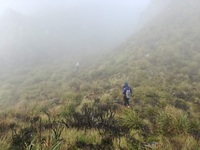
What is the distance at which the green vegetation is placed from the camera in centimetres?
718

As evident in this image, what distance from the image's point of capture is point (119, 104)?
1216 cm

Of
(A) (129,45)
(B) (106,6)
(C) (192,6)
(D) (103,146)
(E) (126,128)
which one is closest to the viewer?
(D) (103,146)

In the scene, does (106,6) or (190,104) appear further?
(106,6)

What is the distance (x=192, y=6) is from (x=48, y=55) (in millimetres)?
24618

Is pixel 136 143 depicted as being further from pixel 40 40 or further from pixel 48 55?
pixel 40 40

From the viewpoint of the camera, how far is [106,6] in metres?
79.1

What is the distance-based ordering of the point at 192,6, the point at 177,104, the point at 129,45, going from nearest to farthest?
1. the point at 177,104
2. the point at 129,45
3. the point at 192,6

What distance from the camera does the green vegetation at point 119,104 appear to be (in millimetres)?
7180

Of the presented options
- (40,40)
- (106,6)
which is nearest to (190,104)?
(40,40)

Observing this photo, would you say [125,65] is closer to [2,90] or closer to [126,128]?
[2,90]

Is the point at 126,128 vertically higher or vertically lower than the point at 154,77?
lower

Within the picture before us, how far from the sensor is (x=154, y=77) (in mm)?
16938

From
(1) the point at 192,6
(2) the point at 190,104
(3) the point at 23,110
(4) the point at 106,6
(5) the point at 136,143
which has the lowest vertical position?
(5) the point at 136,143

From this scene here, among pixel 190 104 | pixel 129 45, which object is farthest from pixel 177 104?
pixel 129 45
